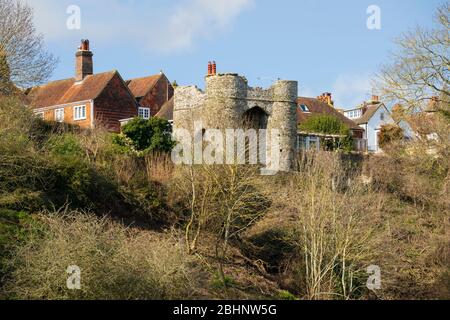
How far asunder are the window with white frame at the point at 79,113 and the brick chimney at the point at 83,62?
9.46 feet

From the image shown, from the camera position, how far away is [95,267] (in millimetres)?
19078

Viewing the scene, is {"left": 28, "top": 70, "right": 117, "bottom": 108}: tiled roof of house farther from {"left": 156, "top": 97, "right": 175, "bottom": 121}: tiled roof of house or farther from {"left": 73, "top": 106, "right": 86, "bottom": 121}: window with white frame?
{"left": 156, "top": 97, "right": 175, "bottom": 121}: tiled roof of house

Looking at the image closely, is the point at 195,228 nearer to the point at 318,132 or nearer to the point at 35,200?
the point at 35,200

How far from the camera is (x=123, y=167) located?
3094cm

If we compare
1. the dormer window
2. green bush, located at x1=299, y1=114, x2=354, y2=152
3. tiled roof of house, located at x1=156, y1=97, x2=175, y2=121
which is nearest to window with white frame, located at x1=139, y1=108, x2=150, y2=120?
tiled roof of house, located at x1=156, y1=97, x2=175, y2=121

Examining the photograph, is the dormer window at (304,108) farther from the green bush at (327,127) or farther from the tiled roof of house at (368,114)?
the green bush at (327,127)

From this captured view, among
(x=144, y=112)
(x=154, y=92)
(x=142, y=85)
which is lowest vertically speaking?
(x=144, y=112)

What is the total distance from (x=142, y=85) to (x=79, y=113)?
665 centimetres

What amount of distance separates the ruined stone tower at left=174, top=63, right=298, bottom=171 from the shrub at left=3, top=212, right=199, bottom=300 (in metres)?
16.1

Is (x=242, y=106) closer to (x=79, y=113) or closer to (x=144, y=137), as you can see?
(x=144, y=137)

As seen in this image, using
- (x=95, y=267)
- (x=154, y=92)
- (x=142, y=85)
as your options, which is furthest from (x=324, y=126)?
(x=95, y=267)

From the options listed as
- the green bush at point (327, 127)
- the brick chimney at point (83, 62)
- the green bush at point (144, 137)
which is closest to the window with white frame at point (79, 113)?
the brick chimney at point (83, 62)
